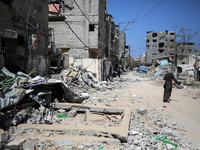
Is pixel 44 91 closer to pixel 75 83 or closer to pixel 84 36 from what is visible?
pixel 75 83

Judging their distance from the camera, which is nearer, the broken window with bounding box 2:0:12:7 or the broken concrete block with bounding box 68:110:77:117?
the broken concrete block with bounding box 68:110:77:117

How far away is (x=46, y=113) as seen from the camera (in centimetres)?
574

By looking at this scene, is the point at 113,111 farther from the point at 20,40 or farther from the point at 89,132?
the point at 20,40

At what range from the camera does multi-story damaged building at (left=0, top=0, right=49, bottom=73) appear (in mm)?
6785

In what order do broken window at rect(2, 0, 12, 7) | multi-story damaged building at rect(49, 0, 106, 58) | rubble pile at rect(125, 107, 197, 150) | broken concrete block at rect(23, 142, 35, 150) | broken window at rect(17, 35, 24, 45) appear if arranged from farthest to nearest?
multi-story damaged building at rect(49, 0, 106, 58)
broken window at rect(17, 35, 24, 45)
broken window at rect(2, 0, 12, 7)
rubble pile at rect(125, 107, 197, 150)
broken concrete block at rect(23, 142, 35, 150)

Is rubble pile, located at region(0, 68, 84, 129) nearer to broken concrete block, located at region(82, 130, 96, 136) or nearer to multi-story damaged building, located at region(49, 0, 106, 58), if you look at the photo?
broken concrete block, located at region(82, 130, 96, 136)

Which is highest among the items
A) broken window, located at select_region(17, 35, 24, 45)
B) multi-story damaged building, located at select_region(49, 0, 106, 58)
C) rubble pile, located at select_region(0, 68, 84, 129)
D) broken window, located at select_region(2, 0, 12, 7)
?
multi-story damaged building, located at select_region(49, 0, 106, 58)

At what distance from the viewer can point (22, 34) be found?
7.91m

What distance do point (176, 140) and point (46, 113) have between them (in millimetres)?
4039

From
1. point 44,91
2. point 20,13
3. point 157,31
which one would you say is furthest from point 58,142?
point 157,31

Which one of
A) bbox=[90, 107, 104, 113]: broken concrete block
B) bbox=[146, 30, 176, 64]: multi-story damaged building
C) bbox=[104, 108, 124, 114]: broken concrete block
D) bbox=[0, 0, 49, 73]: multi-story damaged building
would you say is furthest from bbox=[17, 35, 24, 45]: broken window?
bbox=[146, 30, 176, 64]: multi-story damaged building

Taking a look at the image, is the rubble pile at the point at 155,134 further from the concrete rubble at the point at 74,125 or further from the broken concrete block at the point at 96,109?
the broken concrete block at the point at 96,109

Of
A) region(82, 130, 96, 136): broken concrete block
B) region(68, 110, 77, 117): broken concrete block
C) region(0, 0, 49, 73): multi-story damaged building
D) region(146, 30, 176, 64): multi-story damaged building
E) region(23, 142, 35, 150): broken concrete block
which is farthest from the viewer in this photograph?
region(146, 30, 176, 64): multi-story damaged building

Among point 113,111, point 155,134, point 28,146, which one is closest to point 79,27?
point 113,111
